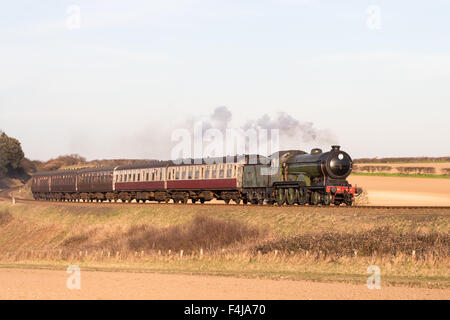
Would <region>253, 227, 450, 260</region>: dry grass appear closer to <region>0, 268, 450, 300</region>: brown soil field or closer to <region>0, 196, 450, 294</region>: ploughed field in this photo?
<region>0, 196, 450, 294</region>: ploughed field

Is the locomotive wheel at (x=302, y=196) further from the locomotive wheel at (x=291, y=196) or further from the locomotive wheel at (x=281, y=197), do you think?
the locomotive wheel at (x=281, y=197)

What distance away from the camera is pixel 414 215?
27.9 meters

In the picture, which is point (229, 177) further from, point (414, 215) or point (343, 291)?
point (343, 291)

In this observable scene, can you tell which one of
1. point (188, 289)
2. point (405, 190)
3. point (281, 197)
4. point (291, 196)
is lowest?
point (188, 289)

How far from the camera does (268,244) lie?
1053 inches

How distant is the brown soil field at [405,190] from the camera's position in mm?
47812

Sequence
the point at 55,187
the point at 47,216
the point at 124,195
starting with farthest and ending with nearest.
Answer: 1. the point at 55,187
2. the point at 124,195
3. the point at 47,216

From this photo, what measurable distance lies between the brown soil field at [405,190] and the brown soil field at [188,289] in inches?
1152

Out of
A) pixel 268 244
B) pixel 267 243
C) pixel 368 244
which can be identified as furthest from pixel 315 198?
pixel 368 244

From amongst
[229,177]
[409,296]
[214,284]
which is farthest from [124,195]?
[409,296]

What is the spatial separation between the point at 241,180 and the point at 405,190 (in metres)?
23.2

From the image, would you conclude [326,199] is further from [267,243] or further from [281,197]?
[267,243]

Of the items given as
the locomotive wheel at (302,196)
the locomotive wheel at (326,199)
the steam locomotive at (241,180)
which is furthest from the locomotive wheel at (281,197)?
the locomotive wheel at (326,199)
